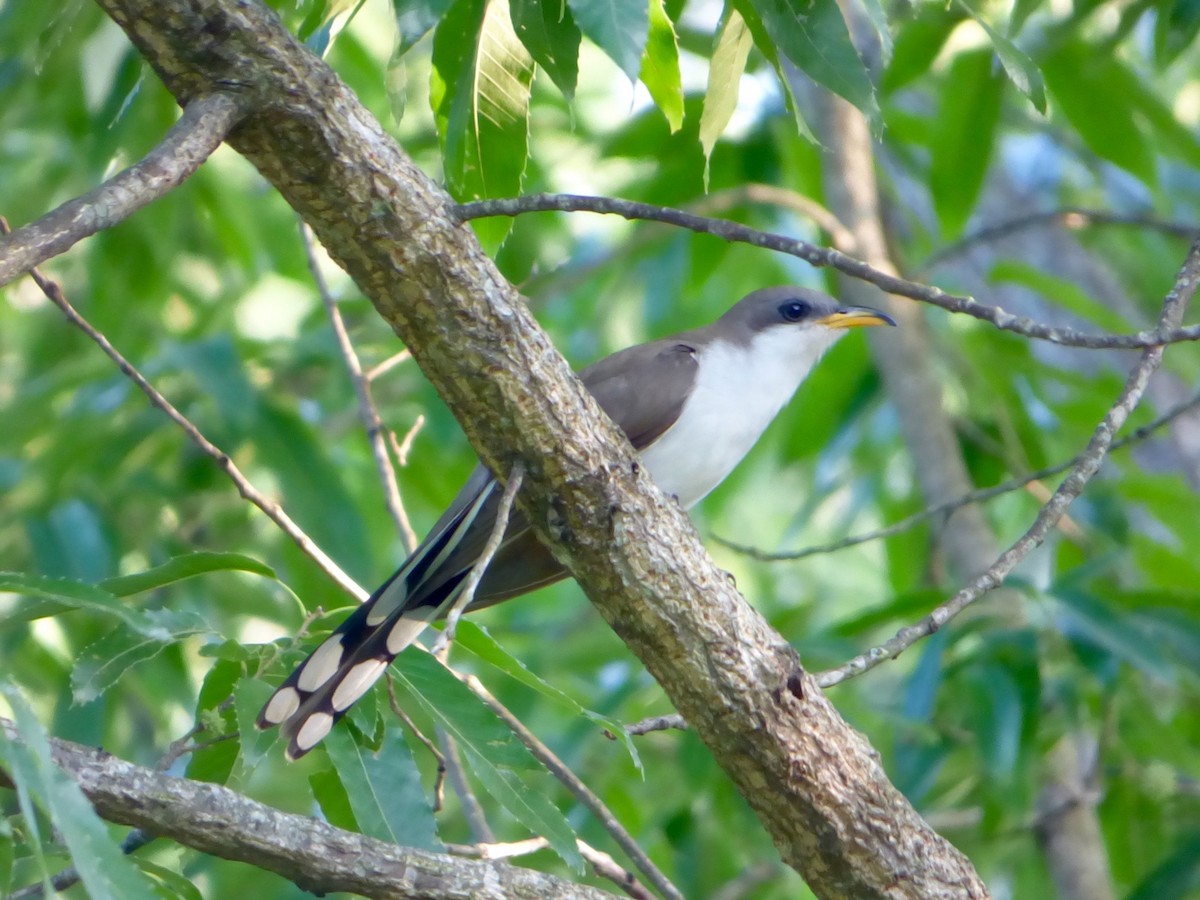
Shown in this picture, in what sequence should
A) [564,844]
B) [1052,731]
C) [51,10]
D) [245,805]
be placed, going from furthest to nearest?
[1052,731] < [51,10] < [564,844] < [245,805]

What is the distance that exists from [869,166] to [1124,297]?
299 cm

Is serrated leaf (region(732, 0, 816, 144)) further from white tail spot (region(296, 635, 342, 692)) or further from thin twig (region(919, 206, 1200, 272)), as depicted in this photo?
thin twig (region(919, 206, 1200, 272))

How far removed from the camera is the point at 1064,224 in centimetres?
598

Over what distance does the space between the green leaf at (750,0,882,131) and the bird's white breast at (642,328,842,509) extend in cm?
183

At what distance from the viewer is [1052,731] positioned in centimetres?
524

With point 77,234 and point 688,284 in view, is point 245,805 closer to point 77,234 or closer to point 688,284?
point 77,234

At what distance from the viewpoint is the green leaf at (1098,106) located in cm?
528

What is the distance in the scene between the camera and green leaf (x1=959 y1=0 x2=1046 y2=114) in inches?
103

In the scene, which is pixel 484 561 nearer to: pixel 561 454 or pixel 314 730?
pixel 561 454

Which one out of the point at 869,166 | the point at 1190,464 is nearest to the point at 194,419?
the point at 869,166

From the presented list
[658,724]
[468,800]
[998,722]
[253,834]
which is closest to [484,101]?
[658,724]

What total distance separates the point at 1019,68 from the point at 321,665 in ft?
5.93

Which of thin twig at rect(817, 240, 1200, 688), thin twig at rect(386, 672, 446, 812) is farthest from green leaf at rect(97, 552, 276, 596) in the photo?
thin twig at rect(817, 240, 1200, 688)

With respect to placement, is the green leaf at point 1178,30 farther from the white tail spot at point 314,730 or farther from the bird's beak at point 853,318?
the white tail spot at point 314,730
